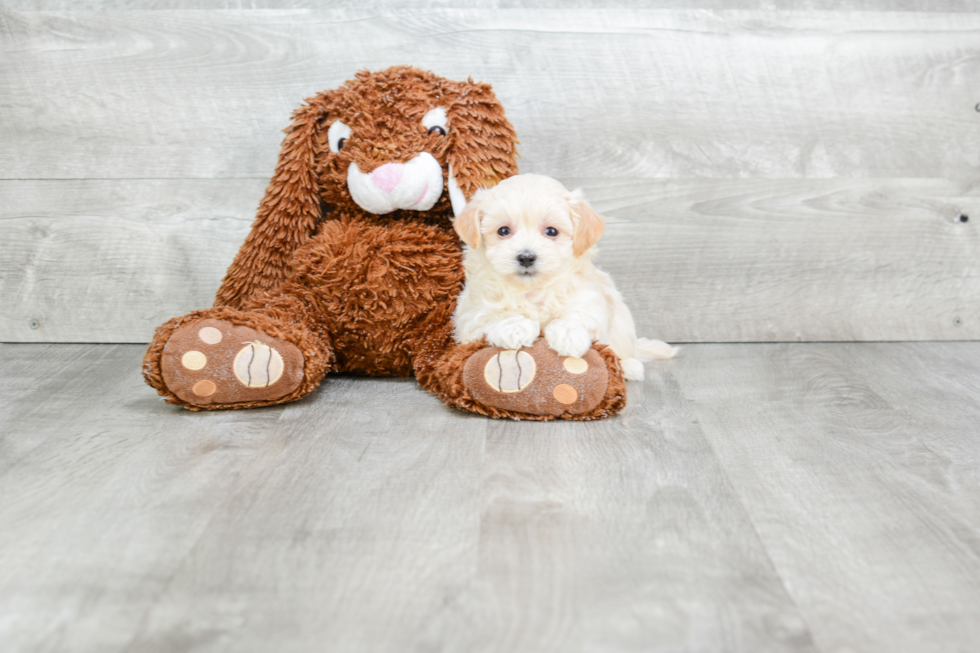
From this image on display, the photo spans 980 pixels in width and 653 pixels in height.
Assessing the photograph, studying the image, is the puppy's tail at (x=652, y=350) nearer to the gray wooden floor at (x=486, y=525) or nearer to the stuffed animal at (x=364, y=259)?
the gray wooden floor at (x=486, y=525)

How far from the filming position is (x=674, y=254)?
5.43ft

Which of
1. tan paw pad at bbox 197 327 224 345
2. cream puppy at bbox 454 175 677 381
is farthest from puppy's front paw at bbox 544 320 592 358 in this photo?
tan paw pad at bbox 197 327 224 345

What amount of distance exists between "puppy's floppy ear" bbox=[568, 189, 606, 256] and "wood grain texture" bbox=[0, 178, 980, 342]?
442 millimetres

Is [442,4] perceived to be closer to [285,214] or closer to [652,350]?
[285,214]

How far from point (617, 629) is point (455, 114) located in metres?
0.89

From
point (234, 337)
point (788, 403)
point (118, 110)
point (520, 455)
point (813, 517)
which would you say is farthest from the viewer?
point (118, 110)

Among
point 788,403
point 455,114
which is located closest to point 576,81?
point 455,114

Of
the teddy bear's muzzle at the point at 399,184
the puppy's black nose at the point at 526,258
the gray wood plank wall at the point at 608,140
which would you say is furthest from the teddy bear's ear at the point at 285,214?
the puppy's black nose at the point at 526,258

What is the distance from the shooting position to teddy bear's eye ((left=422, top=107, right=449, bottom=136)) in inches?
51.7

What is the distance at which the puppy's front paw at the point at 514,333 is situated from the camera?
1.16 meters

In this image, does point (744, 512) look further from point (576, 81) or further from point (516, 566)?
point (576, 81)

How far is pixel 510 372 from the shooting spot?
45.0 inches

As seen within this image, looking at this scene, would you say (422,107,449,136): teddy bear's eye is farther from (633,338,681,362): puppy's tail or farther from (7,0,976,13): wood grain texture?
(633,338,681,362): puppy's tail

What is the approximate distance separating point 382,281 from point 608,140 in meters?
0.59
